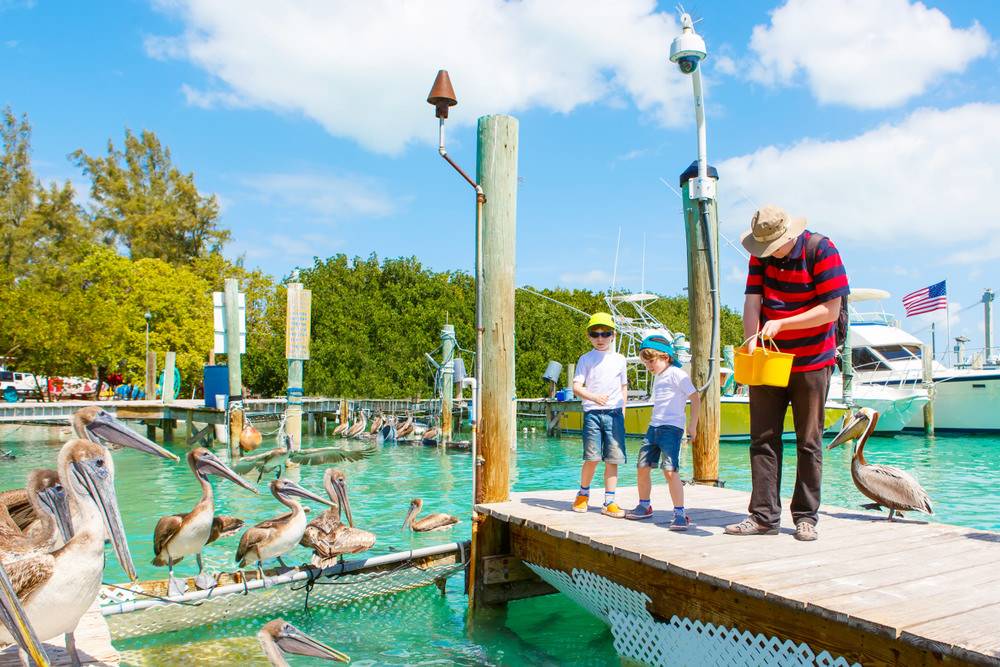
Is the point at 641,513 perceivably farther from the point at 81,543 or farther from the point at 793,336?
the point at 81,543

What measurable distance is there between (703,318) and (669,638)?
3.81 m

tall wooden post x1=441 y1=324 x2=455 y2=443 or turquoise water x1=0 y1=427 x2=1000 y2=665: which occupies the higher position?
tall wooden post x1=441 y1=324 x2=455 y2=443

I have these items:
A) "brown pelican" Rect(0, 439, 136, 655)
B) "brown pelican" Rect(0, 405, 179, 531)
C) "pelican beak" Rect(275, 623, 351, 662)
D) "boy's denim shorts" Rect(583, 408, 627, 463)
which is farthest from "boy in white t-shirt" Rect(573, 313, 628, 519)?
"brown pelican" Rect(0, 439, 136, 655)

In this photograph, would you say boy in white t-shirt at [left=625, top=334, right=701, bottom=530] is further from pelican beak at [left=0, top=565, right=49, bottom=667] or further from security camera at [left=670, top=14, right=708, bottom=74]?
pelican beak at [left=0, top=565, right=49, bottom=667]

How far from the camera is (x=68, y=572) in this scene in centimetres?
359

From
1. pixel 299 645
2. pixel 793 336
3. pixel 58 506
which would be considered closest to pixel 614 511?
pixel 793 336

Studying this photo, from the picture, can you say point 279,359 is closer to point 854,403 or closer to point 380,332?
point 380,332

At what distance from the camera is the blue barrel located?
21.9 metres

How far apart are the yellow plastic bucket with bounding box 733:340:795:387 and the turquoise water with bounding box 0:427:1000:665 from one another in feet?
7.65

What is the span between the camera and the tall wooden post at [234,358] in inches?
730

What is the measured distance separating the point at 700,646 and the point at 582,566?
1.20 m

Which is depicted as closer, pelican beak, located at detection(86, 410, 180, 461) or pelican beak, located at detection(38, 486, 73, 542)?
pelican beak, located at detection(38, 486, 73, 542)

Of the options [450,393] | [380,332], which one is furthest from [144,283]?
[450,393]

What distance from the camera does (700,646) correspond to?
4566 millimetres
